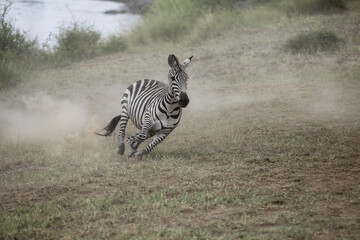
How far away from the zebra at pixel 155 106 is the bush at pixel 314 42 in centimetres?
762

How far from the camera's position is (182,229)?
4789 mm

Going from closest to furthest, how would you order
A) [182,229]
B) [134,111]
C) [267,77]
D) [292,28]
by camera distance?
1. [182,229]
2. [134,111]
3. [267,77]
4. [292,28]

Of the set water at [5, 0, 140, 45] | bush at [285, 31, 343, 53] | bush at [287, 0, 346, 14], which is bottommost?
bush at [285, 31, 343, 53]

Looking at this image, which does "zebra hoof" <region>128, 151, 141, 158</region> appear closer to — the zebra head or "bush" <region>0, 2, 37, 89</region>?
the zebra head

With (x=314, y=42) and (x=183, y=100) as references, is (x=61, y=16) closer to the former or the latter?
(x=314, y=42)

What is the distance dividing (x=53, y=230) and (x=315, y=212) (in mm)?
2593

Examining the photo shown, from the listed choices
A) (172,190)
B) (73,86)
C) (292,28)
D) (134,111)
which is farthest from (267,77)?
(172,190)

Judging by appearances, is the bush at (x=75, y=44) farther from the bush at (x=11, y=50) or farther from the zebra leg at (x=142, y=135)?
the zebra leg at (x=142, y=135)

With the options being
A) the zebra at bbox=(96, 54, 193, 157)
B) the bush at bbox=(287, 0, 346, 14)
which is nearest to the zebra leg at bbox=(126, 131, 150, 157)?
the zebra at bbox=(96, 54, 193, 157)

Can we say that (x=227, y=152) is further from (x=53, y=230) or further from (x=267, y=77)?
(x=267, y=77)

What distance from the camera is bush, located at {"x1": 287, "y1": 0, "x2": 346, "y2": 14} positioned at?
19.1 metres

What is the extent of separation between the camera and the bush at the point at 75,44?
17.9 metres

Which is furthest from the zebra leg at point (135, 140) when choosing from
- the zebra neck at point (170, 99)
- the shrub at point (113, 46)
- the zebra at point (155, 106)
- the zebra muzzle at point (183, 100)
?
the shrub at point (113, 46)

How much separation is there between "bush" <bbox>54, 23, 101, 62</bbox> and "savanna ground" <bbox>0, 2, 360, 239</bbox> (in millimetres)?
2169
